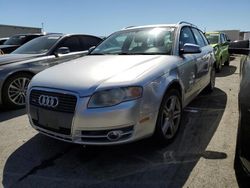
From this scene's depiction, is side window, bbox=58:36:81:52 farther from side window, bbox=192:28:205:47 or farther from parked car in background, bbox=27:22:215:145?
side window, bbox=192:28:205:47

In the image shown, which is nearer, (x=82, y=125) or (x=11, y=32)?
(x=82, y=125)

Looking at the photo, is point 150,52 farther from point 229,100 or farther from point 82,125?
point 229,100

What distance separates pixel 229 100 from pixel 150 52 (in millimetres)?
2760

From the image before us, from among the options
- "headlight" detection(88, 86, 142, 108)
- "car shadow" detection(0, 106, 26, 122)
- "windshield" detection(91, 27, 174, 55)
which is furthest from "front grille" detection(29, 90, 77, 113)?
"car shadow" detection(0, 106, 26, 122)

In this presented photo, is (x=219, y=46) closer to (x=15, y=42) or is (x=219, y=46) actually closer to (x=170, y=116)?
(x=170, y=116)

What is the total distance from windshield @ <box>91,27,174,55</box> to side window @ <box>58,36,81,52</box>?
212 cm

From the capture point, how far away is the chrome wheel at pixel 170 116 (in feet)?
11.6

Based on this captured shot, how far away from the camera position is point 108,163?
10.8 feet

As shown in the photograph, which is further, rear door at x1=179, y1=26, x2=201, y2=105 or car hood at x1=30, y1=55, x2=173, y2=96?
rear door at x1=179, y1=26, x2=201, y2=105

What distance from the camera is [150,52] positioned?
4.13 meters

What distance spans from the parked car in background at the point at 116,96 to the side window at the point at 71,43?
2916 millimetres

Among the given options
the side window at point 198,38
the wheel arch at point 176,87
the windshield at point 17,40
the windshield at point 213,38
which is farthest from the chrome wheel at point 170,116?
the windshield at point 17,40

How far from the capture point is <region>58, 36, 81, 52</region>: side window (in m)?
6.83

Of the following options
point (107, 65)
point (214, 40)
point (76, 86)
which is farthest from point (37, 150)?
point (214, 40)
